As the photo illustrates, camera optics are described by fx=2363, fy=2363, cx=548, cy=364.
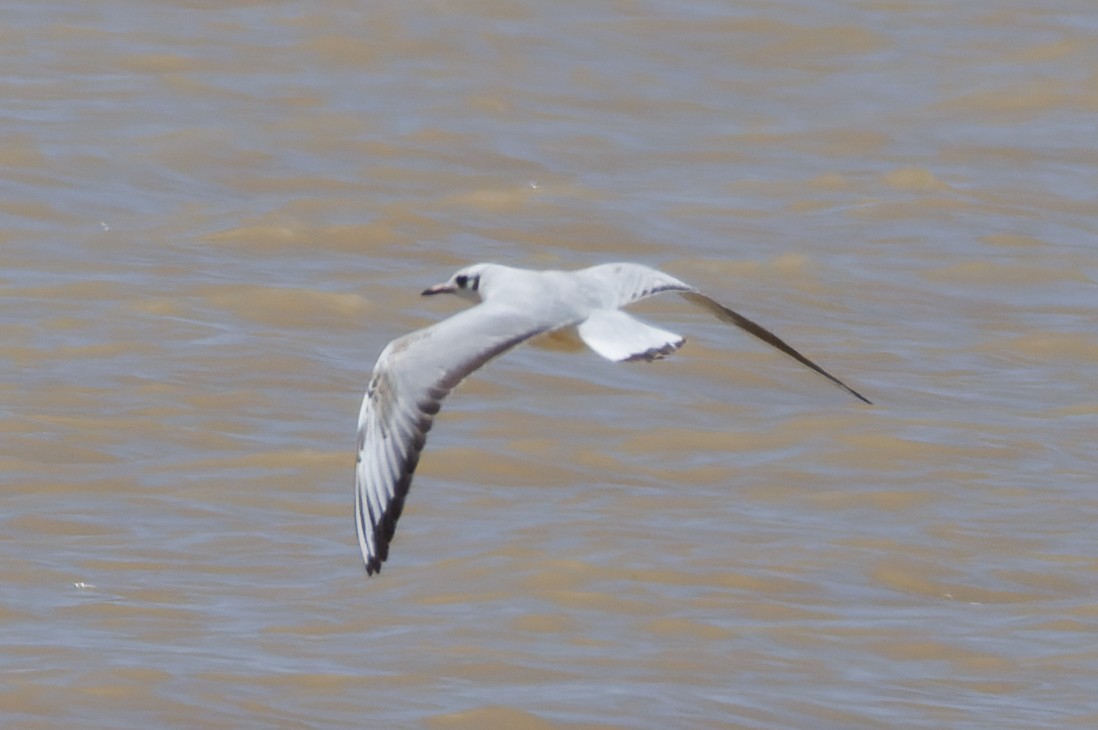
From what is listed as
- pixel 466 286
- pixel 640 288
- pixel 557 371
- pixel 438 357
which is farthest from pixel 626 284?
pixel 557 371

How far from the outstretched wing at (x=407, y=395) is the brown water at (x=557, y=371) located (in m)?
0.62

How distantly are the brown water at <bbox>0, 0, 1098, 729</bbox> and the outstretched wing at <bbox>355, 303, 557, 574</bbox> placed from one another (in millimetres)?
624

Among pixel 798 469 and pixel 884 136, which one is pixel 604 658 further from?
pixel 884 136

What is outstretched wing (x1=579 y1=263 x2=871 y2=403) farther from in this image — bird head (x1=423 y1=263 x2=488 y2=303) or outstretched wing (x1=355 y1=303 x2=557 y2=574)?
outstretched wing (x1=355 y1=303 x2=557 y2=574)

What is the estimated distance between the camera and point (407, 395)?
5016 mm

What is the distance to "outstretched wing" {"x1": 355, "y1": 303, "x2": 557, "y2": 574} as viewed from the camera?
5.00 meters


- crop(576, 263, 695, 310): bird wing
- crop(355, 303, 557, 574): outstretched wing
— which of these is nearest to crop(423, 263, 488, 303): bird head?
crop(576, 263, 695, 310): bird wing

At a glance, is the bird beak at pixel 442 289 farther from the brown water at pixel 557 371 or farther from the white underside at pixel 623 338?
the brown water at pixel 557 371

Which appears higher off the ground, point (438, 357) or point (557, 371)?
point (438, 357)

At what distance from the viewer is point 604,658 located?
590cm

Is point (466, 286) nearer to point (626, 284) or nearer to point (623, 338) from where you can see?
point (626, 284)

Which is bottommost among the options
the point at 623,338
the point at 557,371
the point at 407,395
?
the point at 557,371

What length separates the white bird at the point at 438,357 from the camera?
5.00 metres

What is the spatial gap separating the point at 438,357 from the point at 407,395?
0.10m
